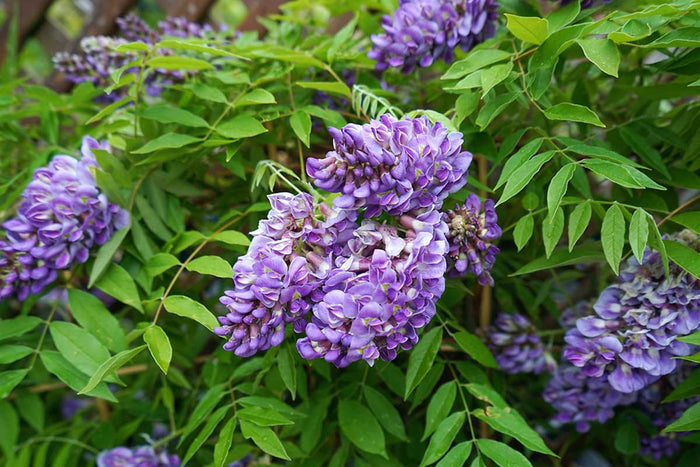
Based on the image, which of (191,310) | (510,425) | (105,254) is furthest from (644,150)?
(105,254)

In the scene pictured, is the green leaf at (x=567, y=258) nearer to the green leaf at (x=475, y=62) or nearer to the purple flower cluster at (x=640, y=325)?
the purple flower cluster at (x=640, y=325)

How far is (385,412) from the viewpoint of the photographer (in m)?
0.82

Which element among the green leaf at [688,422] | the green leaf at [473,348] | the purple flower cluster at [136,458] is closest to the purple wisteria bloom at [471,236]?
the green leaf at [473,348]

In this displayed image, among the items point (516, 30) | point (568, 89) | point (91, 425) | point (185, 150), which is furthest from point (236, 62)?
point (91, 425)

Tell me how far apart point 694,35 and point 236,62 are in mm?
605

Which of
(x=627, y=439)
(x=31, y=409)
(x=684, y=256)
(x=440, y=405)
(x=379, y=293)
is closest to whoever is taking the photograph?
(x=379, y=293)

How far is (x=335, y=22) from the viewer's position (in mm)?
1624

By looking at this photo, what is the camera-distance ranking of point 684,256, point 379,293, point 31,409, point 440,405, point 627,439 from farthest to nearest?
point 31,409 < point 627,439 < point 440,405 < point 684,256 < point 379,293

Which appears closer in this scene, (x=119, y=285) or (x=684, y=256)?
(x=684, y=256)

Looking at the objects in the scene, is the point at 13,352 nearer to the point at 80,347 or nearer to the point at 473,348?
the point at 80,347

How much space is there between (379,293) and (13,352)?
550mm

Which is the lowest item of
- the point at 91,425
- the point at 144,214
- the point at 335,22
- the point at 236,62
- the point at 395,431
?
the point at 91,425

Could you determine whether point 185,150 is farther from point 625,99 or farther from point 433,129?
point 625,99

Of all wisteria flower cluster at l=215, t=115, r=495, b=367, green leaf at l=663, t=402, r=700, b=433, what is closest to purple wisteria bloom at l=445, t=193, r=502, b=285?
wisteria flower cluster at l=215, t=115, r=495, b=367
